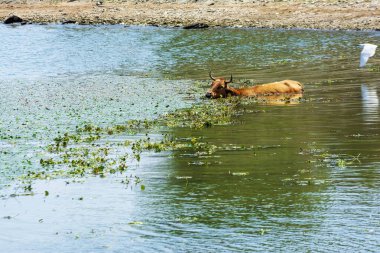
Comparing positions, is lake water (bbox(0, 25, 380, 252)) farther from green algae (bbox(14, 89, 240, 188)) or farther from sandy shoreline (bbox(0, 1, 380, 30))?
sandy shoreline (bbox(0, 1, 380, 30))

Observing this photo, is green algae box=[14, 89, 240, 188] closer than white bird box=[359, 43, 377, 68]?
Yes

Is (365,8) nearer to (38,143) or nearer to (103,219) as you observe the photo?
(38,143)

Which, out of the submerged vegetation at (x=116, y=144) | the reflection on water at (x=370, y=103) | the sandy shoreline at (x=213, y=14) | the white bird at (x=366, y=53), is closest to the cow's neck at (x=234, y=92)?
the submerged vegetation at (x=116, y=144)

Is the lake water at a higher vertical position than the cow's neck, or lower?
higher

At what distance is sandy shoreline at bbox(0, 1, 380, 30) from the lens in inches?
1703

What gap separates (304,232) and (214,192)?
2.21m

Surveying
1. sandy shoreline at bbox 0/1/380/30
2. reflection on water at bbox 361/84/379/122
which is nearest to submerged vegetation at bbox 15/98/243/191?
reflection on water at bbox 361/84/379/122

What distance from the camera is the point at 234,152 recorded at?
49.5ft

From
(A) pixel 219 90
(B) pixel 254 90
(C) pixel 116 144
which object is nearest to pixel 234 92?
(A) pixel 219 90

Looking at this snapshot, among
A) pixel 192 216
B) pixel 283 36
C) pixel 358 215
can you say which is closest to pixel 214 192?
pixel 192 216

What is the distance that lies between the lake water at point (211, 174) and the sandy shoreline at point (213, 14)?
13756 millimetres

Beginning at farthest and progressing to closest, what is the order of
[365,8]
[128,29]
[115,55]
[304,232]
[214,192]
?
1. [128,29]
2. [365,8]
3. [115,55]
4. [214,192]
5. [304,232]

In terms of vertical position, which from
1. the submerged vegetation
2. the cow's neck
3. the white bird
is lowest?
the cow's neck

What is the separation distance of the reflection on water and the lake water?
0.03m
